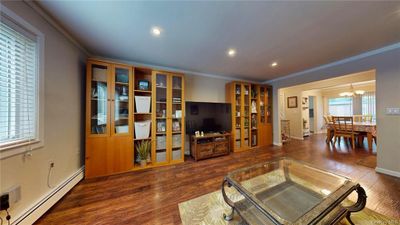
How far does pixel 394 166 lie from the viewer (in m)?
2.32

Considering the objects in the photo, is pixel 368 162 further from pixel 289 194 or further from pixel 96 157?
pixel 96 157

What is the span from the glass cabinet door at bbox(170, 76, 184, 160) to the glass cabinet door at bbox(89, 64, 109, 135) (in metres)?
1.30

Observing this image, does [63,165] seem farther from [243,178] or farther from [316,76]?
[316,76]

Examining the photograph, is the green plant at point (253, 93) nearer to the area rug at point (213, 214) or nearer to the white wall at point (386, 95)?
the white wall at point (386, 95)

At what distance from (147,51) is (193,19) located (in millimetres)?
1250

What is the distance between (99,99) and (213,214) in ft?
8.73

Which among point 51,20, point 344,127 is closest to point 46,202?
point 51,20

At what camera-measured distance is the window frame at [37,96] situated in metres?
1.23

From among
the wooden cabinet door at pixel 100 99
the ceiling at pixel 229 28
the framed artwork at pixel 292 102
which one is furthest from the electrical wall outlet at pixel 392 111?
the wooden cabinet door at pixel 100 99

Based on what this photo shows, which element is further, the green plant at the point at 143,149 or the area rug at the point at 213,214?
the green plant at the point at 143,149

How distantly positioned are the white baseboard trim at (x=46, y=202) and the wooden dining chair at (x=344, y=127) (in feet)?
22.3

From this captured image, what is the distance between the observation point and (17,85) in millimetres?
1325

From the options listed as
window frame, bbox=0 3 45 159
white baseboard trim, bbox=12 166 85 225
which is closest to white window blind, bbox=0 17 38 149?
window frame, bbox=0 3 45 159

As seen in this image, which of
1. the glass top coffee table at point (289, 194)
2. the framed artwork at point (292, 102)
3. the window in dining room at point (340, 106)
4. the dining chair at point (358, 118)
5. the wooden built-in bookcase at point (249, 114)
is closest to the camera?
the glass top coffee table at point (289, 194)
